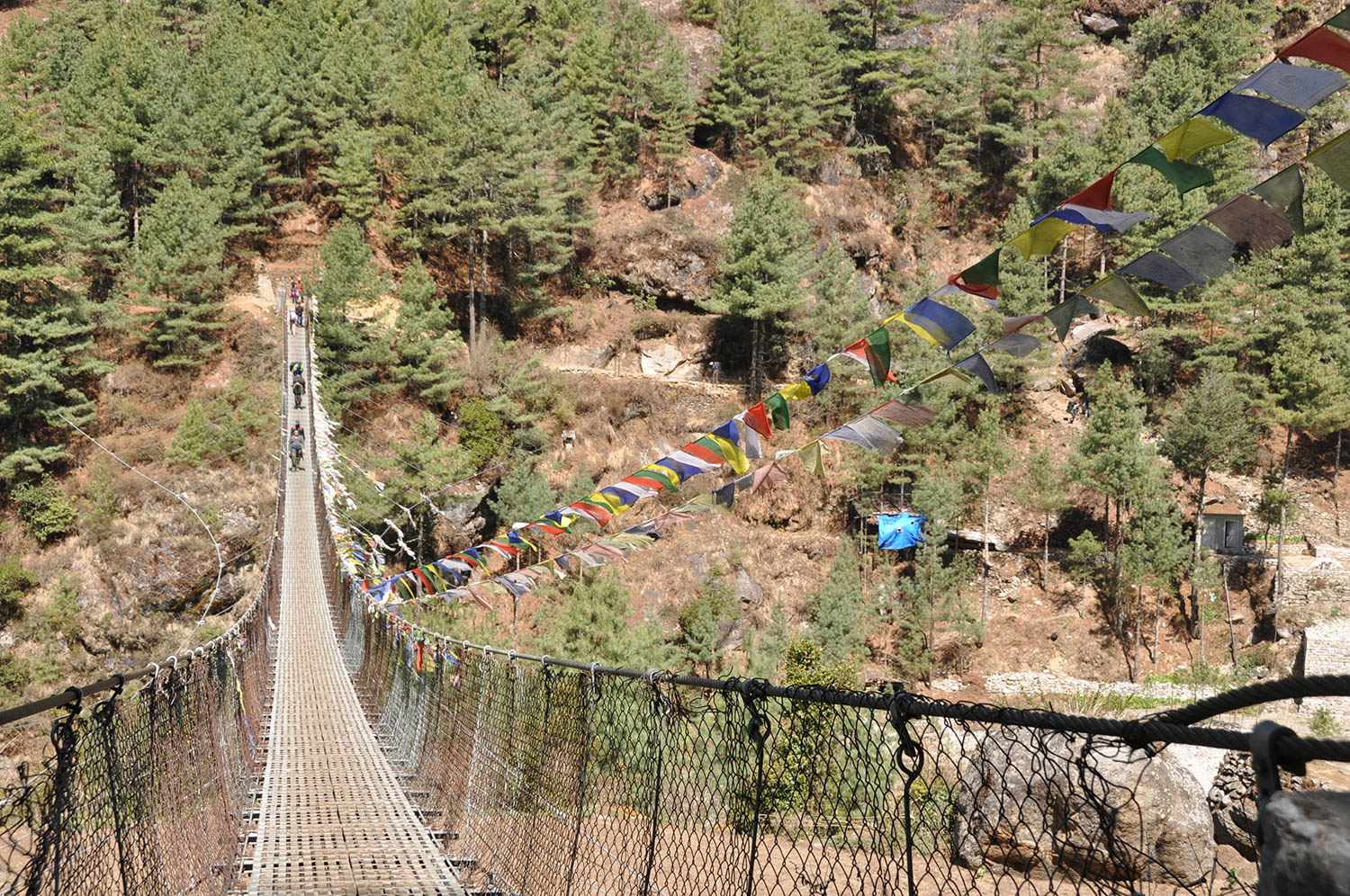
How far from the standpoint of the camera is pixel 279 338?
1169 inches

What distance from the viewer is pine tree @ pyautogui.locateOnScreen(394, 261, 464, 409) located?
1118 inches

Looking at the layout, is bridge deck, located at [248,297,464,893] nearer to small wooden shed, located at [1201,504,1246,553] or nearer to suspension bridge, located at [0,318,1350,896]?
suspension bridge, located at [0,318,1350,896]

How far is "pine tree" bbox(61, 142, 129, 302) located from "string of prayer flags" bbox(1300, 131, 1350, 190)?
102 ft

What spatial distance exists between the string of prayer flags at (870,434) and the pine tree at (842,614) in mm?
17788

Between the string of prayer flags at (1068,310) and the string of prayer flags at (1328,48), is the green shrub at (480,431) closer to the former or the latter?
the string of prayer flags at (1068,310)

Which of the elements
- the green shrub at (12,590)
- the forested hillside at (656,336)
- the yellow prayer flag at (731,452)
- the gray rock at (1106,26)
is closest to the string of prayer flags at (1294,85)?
the yellow prayer flag at (731,452)

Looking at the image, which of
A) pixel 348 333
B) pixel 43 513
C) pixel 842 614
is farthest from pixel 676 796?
pixel 348 333

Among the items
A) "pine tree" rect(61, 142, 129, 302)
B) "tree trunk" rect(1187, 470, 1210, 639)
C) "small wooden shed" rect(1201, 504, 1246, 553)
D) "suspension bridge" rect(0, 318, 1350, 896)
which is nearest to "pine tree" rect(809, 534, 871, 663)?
"tree trunk" rect(1187, 470, 1210, 639)

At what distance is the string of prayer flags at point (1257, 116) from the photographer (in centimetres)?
288

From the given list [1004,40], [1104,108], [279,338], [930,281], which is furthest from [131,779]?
[1104,108]

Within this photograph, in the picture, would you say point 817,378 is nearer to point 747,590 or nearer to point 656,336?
A: point 747,590

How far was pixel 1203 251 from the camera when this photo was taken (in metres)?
3.08

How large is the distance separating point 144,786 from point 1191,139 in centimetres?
456

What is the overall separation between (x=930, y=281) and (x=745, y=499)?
10.6 m
